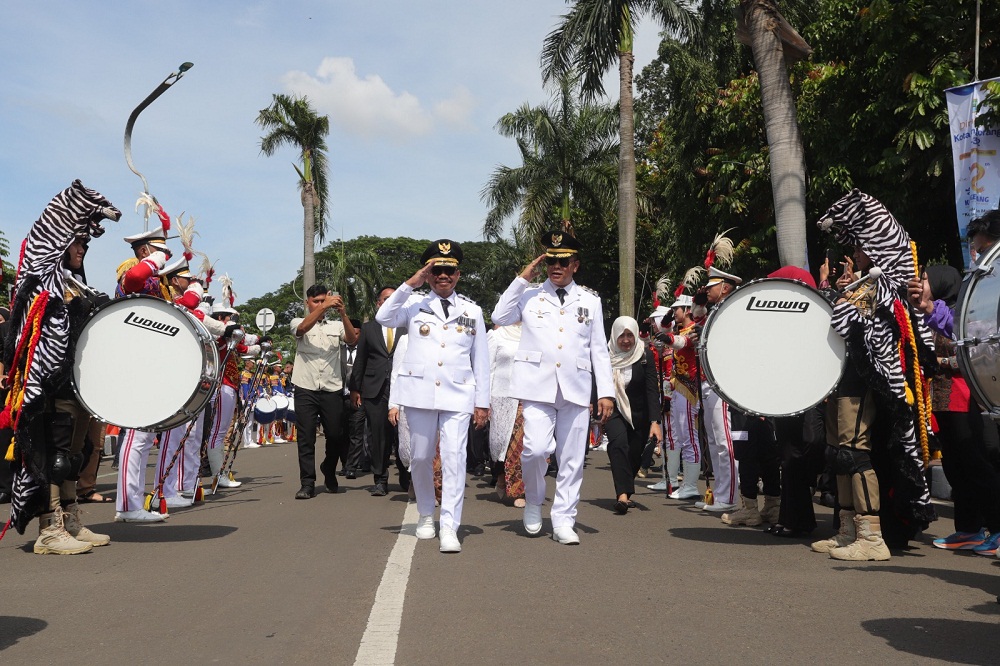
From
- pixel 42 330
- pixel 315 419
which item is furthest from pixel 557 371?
pixel 315 419

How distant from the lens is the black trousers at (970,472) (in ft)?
23.7

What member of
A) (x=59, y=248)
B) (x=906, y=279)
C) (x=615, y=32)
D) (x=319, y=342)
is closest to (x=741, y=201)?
(x=615, y=32)

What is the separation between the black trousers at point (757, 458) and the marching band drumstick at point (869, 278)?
1.97m

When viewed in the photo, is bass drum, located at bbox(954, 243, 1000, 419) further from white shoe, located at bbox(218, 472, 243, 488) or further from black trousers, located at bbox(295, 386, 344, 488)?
white shoe, located at bbox(218, 472, 243, 488)

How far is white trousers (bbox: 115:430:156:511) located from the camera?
900 centimetres

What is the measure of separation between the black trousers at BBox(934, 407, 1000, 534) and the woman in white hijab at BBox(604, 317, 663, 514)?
114 inches

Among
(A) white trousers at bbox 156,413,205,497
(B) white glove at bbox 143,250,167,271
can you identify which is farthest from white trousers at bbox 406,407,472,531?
(A) white trousers at bbox 156,413,205,497

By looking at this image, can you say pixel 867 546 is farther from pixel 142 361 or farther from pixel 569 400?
pixel 142 361

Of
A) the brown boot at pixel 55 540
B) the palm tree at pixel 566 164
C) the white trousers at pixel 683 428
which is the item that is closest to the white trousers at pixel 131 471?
the brown boot at pixel 55 540

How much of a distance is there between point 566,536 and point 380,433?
14.1 feet

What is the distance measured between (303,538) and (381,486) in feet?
11.6

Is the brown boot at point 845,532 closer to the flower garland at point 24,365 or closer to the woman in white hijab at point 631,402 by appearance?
the woman in white hijab at point 631,402

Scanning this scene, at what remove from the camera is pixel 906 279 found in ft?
22.1

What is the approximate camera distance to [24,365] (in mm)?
7066
